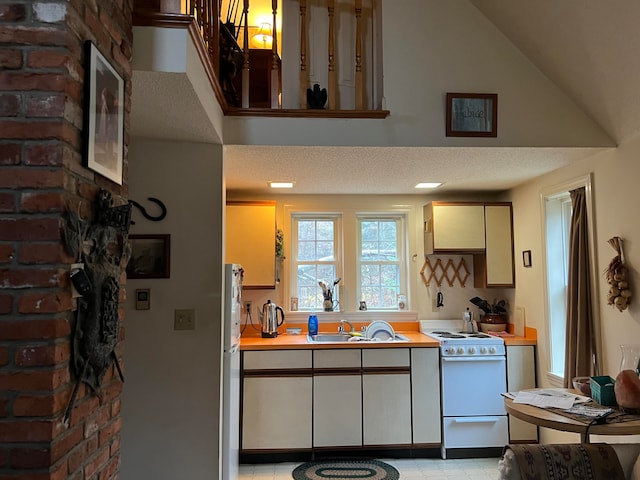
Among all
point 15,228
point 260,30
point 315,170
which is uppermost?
point 260,30

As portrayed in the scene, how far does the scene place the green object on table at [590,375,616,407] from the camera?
234cm

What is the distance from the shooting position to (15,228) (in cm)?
118

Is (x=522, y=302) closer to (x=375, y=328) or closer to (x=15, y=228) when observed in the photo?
(x=375, y=328)

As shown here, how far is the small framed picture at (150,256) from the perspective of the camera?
9.00 feet

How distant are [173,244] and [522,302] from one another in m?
3.01

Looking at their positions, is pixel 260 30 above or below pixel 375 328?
above

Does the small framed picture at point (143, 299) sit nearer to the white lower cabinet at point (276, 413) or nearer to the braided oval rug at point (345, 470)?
the white lower cabinet at point (276, 413)

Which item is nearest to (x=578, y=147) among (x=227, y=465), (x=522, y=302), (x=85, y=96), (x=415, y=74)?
(x=415, y=74)

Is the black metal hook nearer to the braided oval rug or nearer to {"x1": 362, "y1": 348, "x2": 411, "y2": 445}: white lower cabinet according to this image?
{"x1": 362, "y1": 348, "x2": 411, "y2": 445}: white lower cabinet

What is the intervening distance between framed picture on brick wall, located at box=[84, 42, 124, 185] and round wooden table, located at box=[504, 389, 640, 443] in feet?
6.94

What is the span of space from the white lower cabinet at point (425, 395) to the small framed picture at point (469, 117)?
183 cm

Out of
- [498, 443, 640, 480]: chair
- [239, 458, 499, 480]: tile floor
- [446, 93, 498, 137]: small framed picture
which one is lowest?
[239, 458, 499, 480]: tile floor

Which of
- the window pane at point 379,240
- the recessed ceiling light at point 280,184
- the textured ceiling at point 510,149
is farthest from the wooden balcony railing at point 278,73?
the window pane at point 379,240

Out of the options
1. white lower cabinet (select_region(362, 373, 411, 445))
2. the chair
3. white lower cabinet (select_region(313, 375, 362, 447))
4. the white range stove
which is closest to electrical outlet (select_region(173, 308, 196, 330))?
white lower cabinet (select_region(313, 375, 362, 447))
